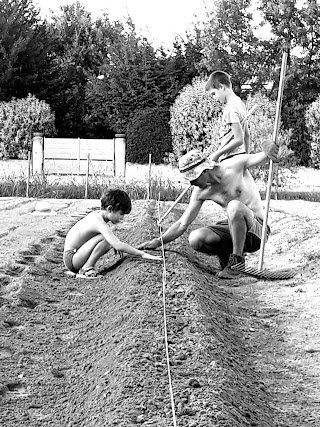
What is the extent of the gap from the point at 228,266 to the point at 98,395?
8.97ft

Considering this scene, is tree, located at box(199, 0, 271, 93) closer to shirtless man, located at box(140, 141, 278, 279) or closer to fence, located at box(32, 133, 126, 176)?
fence, located at box(32, 133, 126, 176)

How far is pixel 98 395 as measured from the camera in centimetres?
301

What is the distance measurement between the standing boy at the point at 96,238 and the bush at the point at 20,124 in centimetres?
1442

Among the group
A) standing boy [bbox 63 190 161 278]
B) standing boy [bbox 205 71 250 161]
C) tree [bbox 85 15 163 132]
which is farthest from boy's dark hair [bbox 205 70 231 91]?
tree [bbox 85 15 163 132]

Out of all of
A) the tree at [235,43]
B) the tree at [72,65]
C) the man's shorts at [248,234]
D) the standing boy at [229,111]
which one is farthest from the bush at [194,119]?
the man's shorts at [248,234]

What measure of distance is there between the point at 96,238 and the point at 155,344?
2.04 meters

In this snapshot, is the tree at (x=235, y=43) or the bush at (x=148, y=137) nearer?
the bush at (x=148, y=137)

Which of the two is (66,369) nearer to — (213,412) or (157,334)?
(157,334)

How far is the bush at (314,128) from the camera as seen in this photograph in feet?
62.4

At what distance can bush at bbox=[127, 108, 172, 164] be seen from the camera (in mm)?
19172

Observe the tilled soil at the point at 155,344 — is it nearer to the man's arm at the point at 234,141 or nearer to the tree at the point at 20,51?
the man's arm at the point at 234,141

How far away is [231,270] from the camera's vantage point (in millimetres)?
5586

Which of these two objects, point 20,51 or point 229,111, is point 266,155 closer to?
point 229,111

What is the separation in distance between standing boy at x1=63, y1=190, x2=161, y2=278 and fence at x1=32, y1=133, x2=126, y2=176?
12823mm
